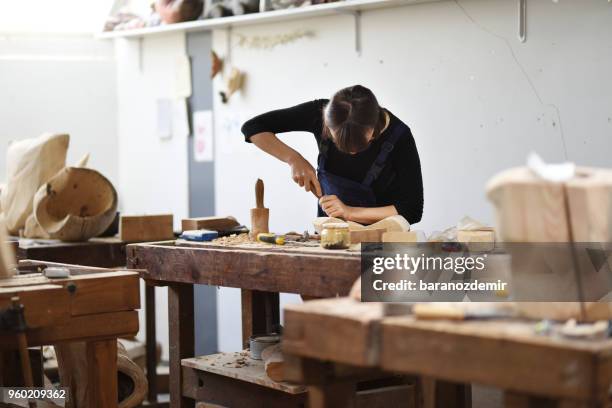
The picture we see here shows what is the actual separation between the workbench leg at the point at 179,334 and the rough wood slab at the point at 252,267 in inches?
5.5

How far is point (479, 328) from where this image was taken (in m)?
2.21

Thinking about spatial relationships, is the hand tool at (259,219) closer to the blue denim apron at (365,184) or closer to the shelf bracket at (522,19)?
the blue denim apron at (365,184)

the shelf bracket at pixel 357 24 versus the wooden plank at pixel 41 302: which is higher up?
the shelf bracket at pixel 357 24

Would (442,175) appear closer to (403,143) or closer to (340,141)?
(403,143)

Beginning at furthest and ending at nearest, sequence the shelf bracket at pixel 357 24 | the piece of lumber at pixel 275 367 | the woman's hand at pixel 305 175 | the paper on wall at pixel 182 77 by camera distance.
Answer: the paper on wall at pixel 182 77 < the shelf bracket at pixel 357 24 < the woman's hand at pixel 305 175 < the piece of lumber at pixel 275 367

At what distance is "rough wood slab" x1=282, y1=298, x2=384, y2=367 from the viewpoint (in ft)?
7.73

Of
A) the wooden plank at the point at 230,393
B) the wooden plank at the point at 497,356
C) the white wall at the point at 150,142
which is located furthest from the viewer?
the white wall at the point at 150,142

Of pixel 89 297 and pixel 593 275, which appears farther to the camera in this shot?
pixel 89 297

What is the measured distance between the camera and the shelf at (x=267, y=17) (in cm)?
608

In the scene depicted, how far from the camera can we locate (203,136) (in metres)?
7.52

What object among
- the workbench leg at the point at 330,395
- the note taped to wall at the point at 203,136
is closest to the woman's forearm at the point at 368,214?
the workbench leg at the point at 330,395

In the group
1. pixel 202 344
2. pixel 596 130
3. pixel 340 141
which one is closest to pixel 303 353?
pixel 340 141

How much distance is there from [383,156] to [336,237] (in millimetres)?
929

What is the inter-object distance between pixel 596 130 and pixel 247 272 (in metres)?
2.41
